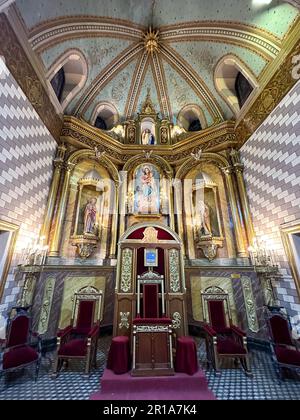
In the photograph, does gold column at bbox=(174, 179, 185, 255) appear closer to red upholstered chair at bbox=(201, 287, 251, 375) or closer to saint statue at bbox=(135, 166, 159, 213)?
saint statue at bbox=(135, 166, 159, 213)

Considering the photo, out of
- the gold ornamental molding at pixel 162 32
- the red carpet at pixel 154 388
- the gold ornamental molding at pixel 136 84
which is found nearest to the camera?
the red carpet at pixel 154 388

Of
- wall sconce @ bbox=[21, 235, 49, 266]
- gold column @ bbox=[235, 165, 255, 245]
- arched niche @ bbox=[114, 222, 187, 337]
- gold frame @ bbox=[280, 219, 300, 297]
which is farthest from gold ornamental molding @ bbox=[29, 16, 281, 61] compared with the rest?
arched niche @ bbox=[114, 222, 187, 337]

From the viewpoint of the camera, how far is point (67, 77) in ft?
25.1

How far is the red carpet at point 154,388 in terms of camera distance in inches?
117

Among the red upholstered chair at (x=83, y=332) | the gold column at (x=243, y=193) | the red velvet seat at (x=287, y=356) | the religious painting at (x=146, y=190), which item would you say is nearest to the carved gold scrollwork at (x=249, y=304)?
the gold column at (x=243, y=193)

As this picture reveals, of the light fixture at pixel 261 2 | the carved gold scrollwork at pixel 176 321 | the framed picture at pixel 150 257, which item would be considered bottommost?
the carved gold scrollwork at pixel 176 321

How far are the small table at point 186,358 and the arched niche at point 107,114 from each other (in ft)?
29.1

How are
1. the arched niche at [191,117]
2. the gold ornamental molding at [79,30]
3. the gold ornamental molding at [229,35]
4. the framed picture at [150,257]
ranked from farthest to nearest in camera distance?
the arched niche at [191,117], the gold ornamental molding at [229,35], the gold ornamental molding at [79,30], the framed picture at [150,257]

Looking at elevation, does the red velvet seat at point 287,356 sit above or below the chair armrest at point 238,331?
below

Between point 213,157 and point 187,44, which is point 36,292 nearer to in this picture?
point 213,157

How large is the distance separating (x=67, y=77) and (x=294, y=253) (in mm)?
10188

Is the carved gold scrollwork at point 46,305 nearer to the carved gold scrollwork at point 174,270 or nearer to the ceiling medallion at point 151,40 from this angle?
the carved gold scrollwork at point 174,270

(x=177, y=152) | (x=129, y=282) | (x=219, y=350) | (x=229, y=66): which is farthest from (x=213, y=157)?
(x=219, y=350)

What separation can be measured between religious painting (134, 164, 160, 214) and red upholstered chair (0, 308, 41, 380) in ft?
15.6
